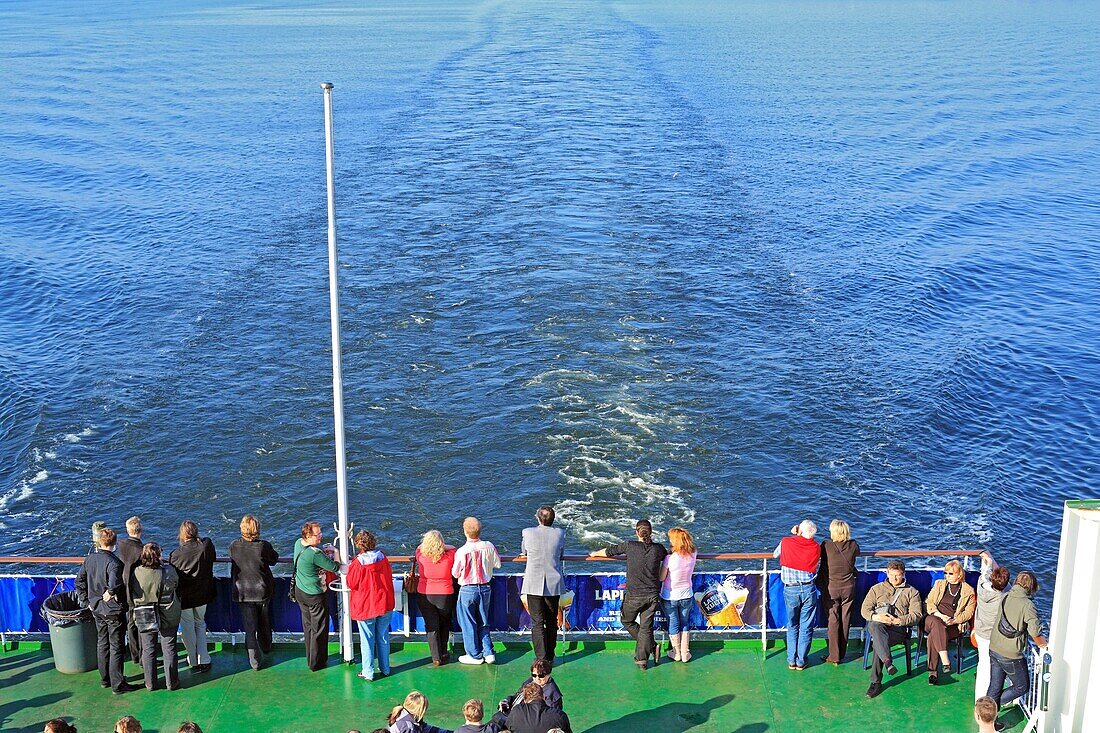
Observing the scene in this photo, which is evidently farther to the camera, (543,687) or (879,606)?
(879,606)

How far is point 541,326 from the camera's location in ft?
132

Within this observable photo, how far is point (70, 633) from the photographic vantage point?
13.7m

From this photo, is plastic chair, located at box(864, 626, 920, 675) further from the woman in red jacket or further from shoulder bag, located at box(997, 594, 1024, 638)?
the woman in red jacket

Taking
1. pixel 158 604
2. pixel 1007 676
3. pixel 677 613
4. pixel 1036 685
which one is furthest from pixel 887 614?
pixel 158 604

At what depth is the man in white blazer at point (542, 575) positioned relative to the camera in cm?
1357

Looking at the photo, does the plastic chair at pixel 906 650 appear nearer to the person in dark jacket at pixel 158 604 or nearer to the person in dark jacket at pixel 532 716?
the person in dark jacket at pixel 532 716

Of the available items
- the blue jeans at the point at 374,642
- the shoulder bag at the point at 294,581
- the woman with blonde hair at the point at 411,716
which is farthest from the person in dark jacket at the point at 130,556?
the woman with blonde hair at the point at 411,716

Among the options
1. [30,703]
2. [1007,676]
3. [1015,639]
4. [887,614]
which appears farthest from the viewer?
[887,614]

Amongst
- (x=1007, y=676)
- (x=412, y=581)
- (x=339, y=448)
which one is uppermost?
(x=339, y=448)

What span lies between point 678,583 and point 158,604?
5.74 metres

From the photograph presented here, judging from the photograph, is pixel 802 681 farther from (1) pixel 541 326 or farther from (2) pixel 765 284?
(2) pixel 765 284

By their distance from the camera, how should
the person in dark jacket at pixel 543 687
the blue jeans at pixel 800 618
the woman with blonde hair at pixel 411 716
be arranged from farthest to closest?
the blue jeans at pixel 800 618 < the person in dark jacket at pixel 543 687 < the woman with blonde hair at pixel 411 716

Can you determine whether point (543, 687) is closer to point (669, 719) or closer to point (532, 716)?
point (532, 716)

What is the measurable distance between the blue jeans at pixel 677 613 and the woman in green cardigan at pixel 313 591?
149 inches
